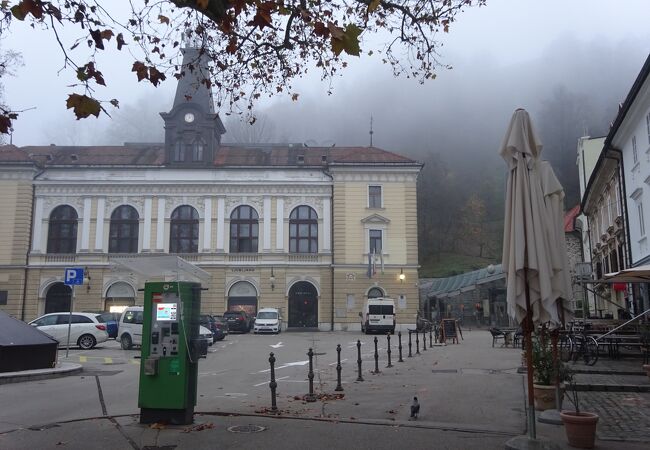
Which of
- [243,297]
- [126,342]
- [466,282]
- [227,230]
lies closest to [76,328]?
[126,342]

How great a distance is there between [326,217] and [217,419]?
3440cm

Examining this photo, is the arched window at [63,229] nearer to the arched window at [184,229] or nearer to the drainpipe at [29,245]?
the drainpipe at [29,245]

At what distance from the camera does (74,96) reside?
5.77 meters

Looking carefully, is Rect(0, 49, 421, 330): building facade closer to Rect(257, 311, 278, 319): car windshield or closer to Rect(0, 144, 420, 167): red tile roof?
Rect(0, 144, 420, 167): red tile roof

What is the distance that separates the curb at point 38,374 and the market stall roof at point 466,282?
114 ft

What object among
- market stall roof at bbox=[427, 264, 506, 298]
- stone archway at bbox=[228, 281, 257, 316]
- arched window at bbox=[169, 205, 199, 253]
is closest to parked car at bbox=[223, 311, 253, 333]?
stone archway at bbox=[228, 281, 257, 316]

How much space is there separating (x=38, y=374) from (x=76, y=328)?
1052cm

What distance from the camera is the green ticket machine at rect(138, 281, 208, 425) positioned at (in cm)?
820

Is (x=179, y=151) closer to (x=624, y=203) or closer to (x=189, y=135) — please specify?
(x=189, y=135)

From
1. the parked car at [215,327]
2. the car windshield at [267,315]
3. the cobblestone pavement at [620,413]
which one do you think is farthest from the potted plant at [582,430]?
the car windshield at [267,315]

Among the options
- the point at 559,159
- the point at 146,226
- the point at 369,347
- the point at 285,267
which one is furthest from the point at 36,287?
the point at 559,159

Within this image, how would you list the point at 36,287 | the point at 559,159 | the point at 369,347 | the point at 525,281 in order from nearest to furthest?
the point at 525,281, the point at 369,347, the point at 36,287, the point at 559,159

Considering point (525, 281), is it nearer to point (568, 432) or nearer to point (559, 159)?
point (568, 432)

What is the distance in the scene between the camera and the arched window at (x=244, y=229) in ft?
141
